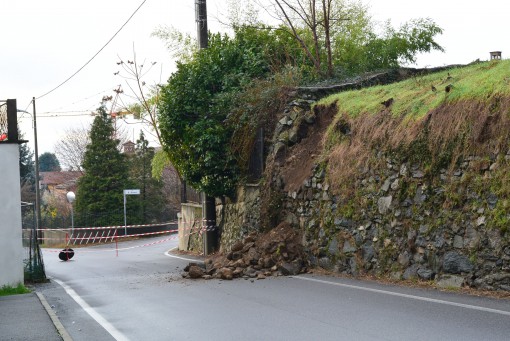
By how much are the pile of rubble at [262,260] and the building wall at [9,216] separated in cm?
398

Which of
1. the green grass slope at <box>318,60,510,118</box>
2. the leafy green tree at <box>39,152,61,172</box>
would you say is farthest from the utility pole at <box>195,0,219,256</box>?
the leafy green tree at <box>39,152,61,172</box>

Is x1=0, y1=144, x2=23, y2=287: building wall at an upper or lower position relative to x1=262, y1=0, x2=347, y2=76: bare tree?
lower

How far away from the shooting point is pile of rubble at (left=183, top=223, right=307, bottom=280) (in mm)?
14859

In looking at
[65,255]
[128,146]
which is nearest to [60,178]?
[128,146]

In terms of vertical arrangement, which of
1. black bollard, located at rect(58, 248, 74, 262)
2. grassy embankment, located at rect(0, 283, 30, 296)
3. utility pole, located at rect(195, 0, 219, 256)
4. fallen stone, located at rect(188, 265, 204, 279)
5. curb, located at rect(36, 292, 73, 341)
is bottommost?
black bollard, located at rect(58, 248, 74, 262)

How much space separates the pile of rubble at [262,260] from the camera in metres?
14.9

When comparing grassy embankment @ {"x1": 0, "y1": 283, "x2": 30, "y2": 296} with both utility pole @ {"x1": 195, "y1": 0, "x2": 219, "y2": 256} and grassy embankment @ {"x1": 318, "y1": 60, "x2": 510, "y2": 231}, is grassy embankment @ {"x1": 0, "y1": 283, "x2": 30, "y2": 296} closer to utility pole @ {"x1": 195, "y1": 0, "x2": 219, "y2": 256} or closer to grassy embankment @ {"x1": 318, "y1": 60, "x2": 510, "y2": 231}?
grassy embankment @ {"x1": 318, "y1": 60, "x2": 510, "y2": 231}

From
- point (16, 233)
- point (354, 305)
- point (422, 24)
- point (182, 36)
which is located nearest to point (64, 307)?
point (16, 233)

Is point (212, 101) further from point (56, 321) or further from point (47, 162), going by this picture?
point (47, 162)

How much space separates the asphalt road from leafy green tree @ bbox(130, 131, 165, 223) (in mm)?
36341

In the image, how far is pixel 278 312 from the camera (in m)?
9.95

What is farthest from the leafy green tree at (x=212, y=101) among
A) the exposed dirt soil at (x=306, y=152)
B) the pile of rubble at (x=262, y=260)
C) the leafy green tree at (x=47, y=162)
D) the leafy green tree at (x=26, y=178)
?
the leafy green tree at (x=47, y=162)

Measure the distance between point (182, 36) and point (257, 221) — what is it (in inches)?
702

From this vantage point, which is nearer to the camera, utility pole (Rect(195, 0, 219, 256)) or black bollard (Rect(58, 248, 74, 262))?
utility pole (Rect(195, 0, 219, 256))
